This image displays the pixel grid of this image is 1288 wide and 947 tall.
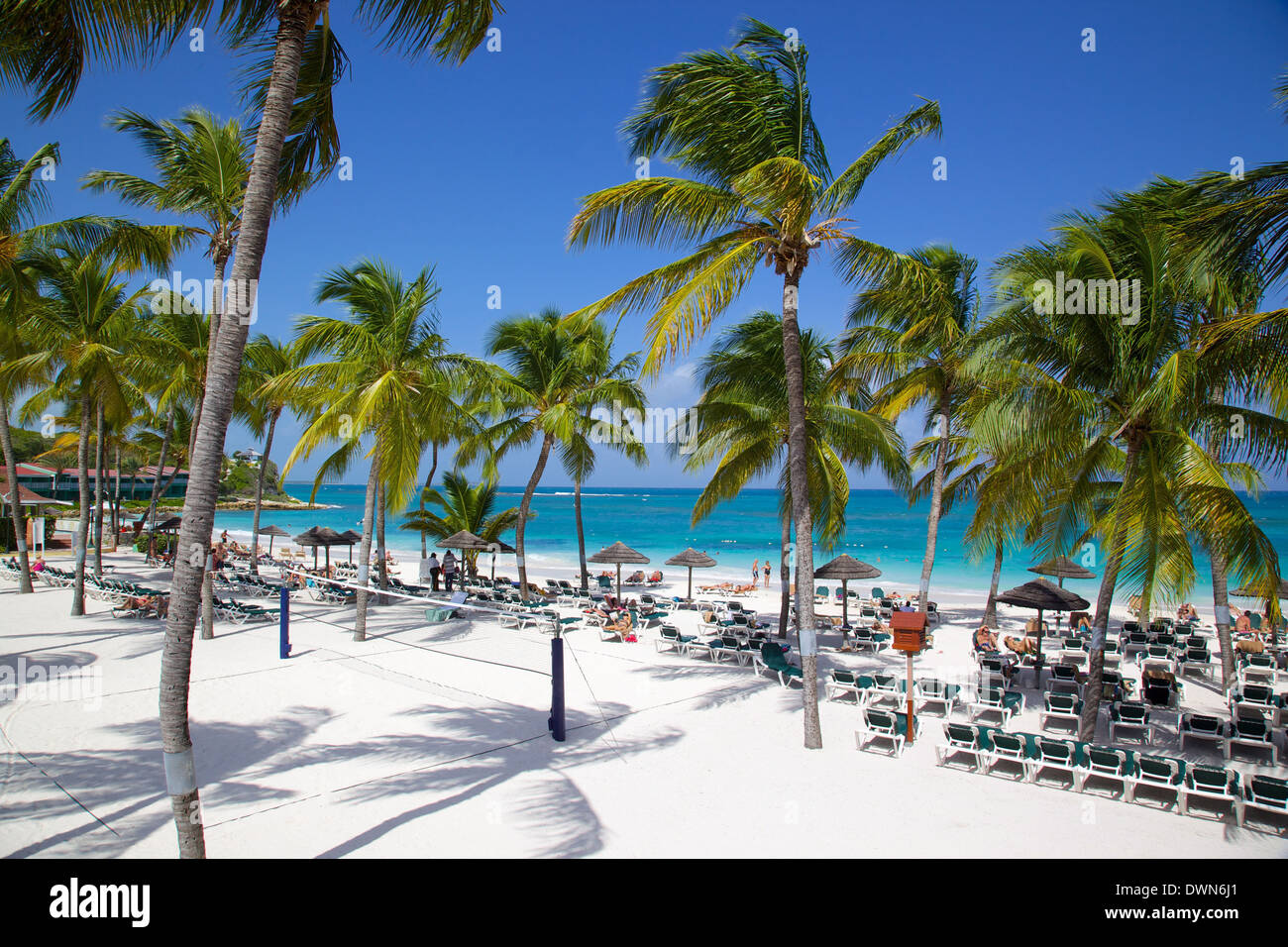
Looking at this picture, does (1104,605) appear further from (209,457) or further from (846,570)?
(209,457)

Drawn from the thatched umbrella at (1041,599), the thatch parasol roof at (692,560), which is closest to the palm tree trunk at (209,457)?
the thatched umbrella at (1041,599)

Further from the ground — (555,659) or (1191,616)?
(555,659)

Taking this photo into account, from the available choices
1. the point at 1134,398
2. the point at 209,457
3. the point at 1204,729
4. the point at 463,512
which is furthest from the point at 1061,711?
the point at 463,512

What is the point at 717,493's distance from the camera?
566 inches

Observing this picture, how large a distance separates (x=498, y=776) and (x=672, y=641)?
24.9 ft

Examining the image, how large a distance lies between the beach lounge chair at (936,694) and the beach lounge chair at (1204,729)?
2.80 m

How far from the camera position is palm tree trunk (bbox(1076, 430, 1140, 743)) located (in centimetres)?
823

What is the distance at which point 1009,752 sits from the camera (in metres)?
7.95

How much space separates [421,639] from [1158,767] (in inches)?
505

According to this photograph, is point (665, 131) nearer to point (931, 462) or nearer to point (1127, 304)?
point (1127, 304)

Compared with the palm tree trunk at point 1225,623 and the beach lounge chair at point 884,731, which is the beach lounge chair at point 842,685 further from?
the palm tree trunk at point 1225,623

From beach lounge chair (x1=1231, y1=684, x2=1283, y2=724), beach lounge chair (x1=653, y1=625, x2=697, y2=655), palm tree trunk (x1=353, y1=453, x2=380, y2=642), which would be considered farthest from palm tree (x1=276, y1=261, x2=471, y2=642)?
beach lounge chair (x1=1231, y1=684, x2=1283, y2=724)

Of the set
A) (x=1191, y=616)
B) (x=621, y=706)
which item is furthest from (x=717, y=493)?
(x=1191, y=616)
